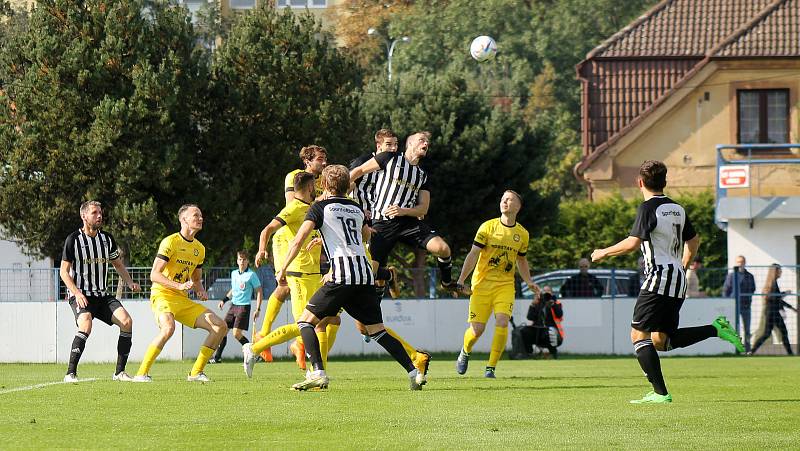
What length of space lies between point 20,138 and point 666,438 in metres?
23.2

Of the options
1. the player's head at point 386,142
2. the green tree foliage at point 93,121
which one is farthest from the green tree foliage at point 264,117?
the player's head at point 386,142

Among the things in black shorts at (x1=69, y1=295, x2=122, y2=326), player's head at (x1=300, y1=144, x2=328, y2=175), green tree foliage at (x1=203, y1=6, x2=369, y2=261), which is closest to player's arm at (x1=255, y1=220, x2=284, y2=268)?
player's head at (x1=300, y1=144, x2=328, y2=175)

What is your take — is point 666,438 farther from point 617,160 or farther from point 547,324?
point 617,160

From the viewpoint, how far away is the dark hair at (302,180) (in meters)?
14.8

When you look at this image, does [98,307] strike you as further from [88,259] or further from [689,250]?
[689,250]

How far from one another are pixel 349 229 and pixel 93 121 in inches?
728

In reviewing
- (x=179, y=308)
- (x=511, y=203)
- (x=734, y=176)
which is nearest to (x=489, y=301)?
(x=511, y=203)

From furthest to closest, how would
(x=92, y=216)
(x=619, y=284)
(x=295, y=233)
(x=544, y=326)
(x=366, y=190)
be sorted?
(x=619, y=284), (x=544, y=326), (x=92, y=216), (x=295, y=233), (x=366, y=190)

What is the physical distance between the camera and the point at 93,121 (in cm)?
3002

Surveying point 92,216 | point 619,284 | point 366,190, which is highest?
point 366,190

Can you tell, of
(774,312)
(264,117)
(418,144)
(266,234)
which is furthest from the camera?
(264,117)

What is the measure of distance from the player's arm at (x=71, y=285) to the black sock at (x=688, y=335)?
22.3 ft

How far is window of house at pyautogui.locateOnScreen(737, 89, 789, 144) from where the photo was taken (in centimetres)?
4681

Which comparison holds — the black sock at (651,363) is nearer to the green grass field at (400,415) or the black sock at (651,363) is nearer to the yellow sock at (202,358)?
the green grass field at (400,415)
